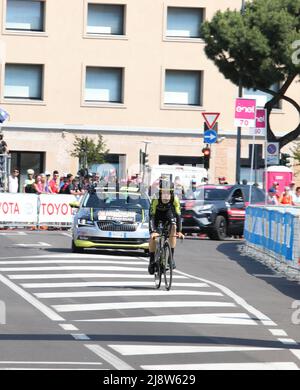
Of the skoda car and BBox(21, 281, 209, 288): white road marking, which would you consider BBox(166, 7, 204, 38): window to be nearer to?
the skoda car

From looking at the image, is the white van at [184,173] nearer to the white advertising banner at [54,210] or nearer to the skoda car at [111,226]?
the white advertising banner at [54,210]

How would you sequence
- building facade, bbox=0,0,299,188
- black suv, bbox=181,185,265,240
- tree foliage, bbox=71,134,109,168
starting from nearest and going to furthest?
black suv, bbox=181,185,265,240
tree foliage, bbox=71,134,109,168
building facade, bbox=0,0,299,188

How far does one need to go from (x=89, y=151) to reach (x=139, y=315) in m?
42.3

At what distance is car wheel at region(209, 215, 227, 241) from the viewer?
3803 cm

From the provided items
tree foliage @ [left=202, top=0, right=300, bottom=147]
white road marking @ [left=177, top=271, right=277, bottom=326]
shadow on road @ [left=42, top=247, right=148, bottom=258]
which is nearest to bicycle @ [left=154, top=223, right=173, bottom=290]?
white road marking @ [left=177, top=271, right=277, bottom=326]

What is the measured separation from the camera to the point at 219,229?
38.1 metres

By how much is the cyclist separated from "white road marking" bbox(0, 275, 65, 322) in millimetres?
2181

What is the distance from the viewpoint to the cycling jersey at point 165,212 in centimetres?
2164

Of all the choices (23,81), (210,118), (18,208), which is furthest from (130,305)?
(23,81)

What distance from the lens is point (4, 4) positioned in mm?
60406

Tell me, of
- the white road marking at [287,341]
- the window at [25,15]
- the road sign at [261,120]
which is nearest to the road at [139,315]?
the white road marking at [287,341]

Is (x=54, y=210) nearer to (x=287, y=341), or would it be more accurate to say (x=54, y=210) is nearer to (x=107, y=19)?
(x=107, y=19)
